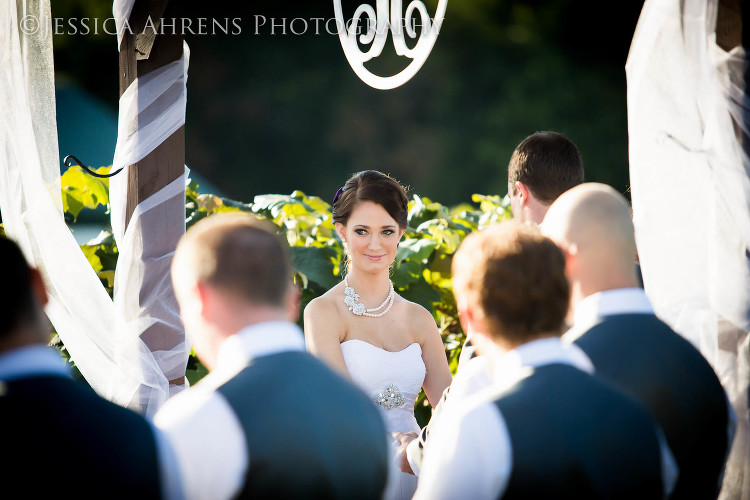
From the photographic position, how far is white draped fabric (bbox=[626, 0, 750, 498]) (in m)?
2.51

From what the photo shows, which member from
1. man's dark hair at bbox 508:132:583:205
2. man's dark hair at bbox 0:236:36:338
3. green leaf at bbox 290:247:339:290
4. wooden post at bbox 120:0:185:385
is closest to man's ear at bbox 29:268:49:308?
man's dark hair at bbox 0:236:36:338

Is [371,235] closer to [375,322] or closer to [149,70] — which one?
[375,322]

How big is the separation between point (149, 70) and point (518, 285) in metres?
2.08

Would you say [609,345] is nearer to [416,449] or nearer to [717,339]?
[717,339]

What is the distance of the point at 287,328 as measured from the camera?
5.92 ft

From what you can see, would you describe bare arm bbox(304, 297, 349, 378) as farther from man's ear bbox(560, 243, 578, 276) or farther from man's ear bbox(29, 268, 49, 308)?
man's ear bbox(29, 268, 49, 308)

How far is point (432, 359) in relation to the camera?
13.1 ft

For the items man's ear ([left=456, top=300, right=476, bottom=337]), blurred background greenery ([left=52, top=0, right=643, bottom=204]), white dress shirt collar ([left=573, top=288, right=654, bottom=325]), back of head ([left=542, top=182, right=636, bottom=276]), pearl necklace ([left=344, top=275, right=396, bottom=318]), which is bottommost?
blurred background greenery ([left=52, top=0, right=643, bottom=204])

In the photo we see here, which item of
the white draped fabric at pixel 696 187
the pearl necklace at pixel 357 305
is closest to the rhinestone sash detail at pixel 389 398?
the pearl necklace at pixel 357 305

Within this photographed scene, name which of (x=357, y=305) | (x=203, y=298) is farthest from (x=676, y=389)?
(x=357, y=305)

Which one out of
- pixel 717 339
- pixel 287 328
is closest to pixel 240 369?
pixel 287 328

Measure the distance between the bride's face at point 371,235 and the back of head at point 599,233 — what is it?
5.26 ft

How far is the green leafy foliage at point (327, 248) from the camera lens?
4.16 meters

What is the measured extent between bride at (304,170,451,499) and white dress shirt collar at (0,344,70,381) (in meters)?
2.19
